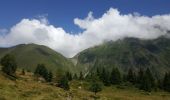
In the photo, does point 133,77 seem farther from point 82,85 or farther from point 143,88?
point 82,85

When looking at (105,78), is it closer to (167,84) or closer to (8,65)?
(167,84)

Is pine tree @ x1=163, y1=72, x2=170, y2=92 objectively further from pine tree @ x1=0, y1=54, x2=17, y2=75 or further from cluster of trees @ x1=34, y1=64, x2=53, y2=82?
pine tree @ x1=0, y1=54, x2=17, y2=75

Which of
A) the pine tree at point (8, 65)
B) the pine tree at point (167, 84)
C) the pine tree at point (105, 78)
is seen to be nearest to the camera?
the pine tree at point (8, 65)

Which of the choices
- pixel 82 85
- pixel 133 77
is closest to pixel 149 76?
pixel 133 77

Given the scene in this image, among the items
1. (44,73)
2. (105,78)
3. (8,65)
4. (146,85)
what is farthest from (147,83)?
(8,65)

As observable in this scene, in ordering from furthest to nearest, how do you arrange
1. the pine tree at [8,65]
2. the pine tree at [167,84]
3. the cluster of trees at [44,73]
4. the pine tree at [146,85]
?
1. the pine tree at [167,84]
2. the cluster of trees at [44,73]
3. the pine tree at [146,85]
4. the pine tree at [8,65]

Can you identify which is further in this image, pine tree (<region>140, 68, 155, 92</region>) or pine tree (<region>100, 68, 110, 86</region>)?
pine tree (<region>100, 68, 110, 86</region>)

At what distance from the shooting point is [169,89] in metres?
182

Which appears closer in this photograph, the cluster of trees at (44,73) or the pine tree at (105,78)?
the cluster of trees at (44,73)

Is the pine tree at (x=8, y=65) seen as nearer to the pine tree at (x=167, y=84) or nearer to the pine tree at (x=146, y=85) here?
the pine tree at (x=146, y=85)

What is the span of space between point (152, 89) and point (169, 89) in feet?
34.5

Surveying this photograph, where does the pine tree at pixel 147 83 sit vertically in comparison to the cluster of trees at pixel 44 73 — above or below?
below

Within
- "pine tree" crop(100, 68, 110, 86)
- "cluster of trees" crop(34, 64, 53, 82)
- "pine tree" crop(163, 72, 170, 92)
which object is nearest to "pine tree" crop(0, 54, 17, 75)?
"cluster of trees" crop(34, 64, 53, 82)

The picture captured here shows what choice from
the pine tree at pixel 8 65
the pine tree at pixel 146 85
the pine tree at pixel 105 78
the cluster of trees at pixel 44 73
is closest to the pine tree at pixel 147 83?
the pine tree at pixel 146 85
